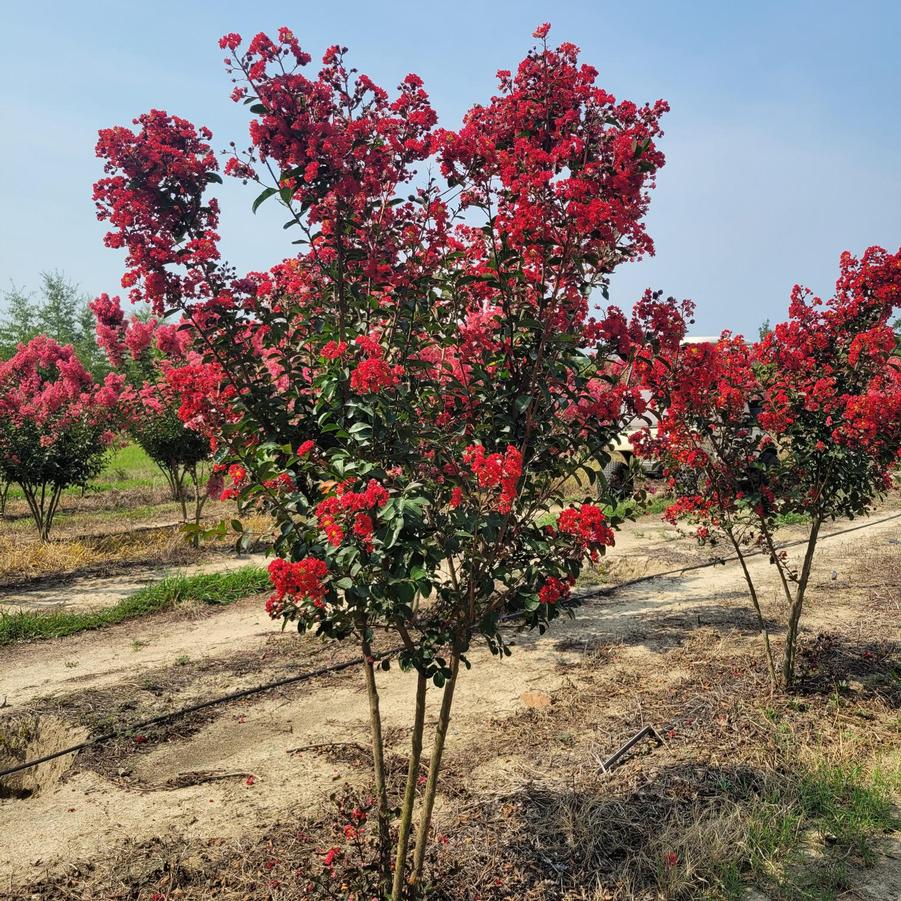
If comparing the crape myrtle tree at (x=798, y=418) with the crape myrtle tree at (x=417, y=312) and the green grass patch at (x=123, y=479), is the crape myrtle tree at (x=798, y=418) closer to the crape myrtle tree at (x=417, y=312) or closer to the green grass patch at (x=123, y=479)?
the crape myrtle tree at (x=417, y=312)

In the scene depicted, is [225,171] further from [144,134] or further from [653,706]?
[653,706]

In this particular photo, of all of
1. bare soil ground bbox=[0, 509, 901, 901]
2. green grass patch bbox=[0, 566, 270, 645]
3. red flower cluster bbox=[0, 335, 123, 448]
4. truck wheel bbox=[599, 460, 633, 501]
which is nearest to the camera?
truck wheel bbox=[599, 460, 633, 501]

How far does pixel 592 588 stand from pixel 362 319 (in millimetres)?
4908

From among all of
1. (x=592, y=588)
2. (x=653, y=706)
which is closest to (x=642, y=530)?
(x=592, y=588)

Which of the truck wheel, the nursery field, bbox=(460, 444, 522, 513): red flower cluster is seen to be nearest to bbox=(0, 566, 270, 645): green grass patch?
the nursery field

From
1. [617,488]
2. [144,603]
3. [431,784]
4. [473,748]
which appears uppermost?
[617,488]

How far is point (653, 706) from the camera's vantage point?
4.32 m

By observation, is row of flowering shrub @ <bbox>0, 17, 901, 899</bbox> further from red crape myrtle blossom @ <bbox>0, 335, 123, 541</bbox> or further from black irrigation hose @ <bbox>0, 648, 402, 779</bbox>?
red crape myrtle blossom @ <bbox>0, 335, 123, 541</bbox>

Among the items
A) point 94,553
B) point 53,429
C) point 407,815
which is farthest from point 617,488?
point 53,429

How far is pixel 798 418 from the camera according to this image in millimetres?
4398

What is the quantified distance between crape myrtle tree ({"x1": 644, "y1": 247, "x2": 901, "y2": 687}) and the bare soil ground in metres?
0.71

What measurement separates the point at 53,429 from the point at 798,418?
8.31 metres

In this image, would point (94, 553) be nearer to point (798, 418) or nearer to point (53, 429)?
point (53, 429)

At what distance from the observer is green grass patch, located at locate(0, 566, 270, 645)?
247 inches
